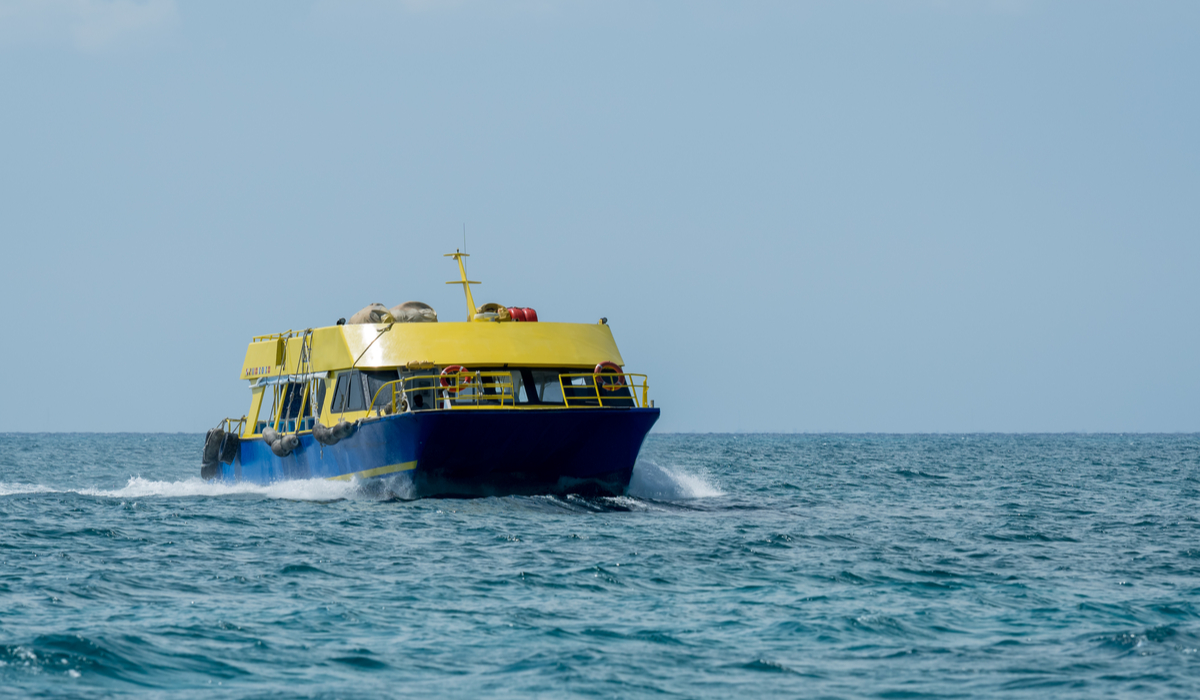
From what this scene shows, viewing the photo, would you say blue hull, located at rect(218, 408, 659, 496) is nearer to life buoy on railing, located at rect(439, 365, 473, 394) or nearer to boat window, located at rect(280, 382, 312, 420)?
life buoy on railing, located at rect(439, 365, 473, 394)

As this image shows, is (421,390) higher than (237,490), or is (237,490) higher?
(421,390)

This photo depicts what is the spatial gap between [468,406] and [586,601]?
9.61 metres

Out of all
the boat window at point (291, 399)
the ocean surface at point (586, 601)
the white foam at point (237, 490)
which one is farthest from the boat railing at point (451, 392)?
the boat window at point (291, 399)

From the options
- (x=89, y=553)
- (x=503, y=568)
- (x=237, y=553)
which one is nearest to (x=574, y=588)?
(x=503, y=568)

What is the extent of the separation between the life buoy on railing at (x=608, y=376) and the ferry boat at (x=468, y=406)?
0.08 feet

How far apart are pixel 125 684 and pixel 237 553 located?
7.00 meters

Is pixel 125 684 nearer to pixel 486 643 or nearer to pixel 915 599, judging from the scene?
pixel 486 643

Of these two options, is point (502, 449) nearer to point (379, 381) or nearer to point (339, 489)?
Answer: point (379, 381)

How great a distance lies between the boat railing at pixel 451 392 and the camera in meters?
22.0

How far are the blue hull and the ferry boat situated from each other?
2 centimetres

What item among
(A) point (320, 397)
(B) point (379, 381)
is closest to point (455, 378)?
(B) point (379, 381)

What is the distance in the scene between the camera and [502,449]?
21.8 meters

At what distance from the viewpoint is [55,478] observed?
4194 cm

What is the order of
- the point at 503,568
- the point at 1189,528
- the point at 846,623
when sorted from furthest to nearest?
1. the point at 1189,528
2. the point at 503,568
3. the point at 846,623
